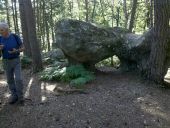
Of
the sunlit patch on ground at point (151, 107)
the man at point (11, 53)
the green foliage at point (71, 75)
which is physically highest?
the man at point (11, 53)

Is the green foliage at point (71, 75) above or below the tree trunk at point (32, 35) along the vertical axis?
below

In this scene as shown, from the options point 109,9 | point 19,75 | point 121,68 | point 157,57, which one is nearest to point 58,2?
point 109,9

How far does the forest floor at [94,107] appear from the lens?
6.17m

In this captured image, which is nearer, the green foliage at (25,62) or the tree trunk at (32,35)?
the tree trunk at (32,35)

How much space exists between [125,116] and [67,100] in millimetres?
1789

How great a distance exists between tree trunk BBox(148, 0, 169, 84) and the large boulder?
2.90 ft

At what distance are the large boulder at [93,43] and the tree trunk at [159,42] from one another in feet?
2.90

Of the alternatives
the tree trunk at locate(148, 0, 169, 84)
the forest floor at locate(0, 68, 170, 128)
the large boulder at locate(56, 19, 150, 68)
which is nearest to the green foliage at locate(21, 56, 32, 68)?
the large boulder at locate(56, 19, 150, 68)

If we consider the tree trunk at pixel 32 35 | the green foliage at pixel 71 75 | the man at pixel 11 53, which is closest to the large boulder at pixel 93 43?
the green foliage at pixel 71 75

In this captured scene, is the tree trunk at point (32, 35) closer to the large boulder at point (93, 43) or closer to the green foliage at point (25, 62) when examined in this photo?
the large boulder at point (93, 43)

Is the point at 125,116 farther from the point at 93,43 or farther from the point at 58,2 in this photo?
the point at 58,2

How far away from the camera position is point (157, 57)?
9195mm

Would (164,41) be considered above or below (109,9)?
below

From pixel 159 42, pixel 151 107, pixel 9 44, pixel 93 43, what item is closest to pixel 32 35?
pixel 93 43
